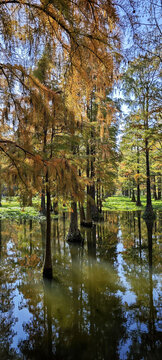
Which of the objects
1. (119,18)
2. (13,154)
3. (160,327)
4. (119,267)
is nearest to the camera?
(119,18)

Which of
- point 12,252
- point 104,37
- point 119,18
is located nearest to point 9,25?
point 104,37

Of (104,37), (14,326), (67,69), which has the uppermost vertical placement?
(104,37)

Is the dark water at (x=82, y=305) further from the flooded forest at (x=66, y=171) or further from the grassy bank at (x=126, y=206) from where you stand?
the grassy bank at (x=126, y=206)

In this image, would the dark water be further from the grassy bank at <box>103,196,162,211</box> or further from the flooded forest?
the grassy bank at <box>103,196,162,211</box>

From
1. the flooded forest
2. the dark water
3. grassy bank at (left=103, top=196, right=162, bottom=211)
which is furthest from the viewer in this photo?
grassy bank at (left=103, top=196, right=162, bottom=211)

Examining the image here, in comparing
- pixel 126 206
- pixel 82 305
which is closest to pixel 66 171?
pixel 82 305

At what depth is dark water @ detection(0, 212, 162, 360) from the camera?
409 cm

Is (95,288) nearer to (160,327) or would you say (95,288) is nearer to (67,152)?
(160,327)

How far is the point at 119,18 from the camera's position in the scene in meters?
2.63

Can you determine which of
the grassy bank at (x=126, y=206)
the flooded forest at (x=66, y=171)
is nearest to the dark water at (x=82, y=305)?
the flooded forest at (x=66, y=171)

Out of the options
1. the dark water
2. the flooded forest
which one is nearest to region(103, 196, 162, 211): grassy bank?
the dark water

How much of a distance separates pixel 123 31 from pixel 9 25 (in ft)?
4.90

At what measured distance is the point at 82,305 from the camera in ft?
18.5

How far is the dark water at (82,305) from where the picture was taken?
13.4 feet
